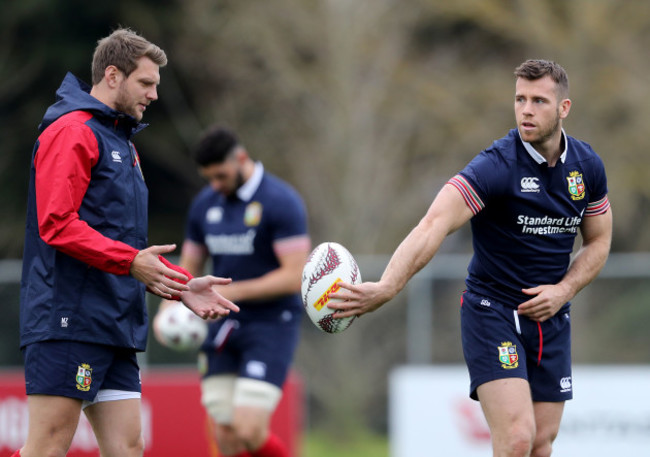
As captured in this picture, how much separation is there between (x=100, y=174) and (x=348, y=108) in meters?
11.0

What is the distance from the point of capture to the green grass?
42.4 ft

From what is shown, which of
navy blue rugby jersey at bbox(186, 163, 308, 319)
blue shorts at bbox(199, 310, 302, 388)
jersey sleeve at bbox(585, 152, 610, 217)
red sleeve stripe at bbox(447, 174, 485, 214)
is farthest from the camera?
navy blue rugby jersey at bbox(186, 163, 308, 319)

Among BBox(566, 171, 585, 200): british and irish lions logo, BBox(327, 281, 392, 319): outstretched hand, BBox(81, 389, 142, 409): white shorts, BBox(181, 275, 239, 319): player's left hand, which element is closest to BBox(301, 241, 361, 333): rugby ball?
BBox(327, 281, 392, 319): outstretched hand

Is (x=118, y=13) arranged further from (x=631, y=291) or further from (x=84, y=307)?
(x=84, y=307)

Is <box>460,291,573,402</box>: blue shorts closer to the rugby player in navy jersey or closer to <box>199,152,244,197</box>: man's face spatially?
the rugby player in navy jersey

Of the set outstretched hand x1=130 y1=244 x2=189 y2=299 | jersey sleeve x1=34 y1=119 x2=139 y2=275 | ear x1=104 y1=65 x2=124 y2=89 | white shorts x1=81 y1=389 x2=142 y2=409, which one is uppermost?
ear x1=104 y1=65 x2=124 y2=89

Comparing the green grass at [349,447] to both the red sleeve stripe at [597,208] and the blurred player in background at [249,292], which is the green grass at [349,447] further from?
the red sleeve stripe at [597,208]

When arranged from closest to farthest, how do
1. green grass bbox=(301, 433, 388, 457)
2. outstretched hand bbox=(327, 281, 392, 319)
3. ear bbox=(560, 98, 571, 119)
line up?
outstretched hand bbox=(327, 281, 392, 319) → ear bbox=(560, 98, 571, 119) → green grass bbox=(301, 433, 388, 457)

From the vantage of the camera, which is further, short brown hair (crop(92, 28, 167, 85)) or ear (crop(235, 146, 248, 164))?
ear (crop(235, 146, 248, 164))

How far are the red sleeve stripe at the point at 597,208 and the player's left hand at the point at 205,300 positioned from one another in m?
2.13

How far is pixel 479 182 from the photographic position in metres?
5.28

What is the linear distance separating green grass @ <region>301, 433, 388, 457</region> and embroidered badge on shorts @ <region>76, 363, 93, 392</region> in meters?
8.30

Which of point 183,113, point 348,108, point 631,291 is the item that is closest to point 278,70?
point 348,108

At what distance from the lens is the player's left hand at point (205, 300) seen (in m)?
4.98
